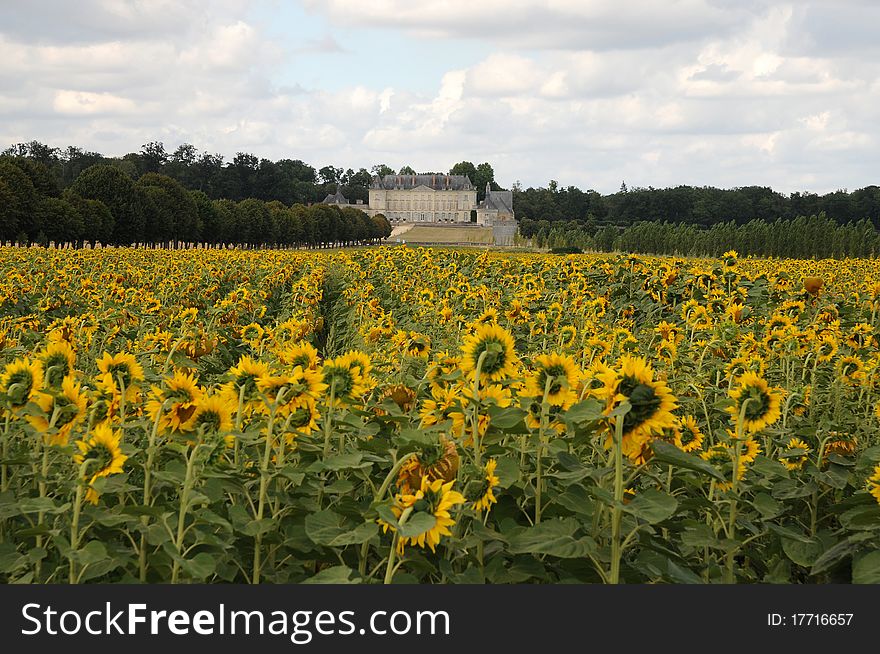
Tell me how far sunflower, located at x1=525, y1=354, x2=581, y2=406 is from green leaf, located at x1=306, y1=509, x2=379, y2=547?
0.78 meters

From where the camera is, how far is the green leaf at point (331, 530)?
2.32 m

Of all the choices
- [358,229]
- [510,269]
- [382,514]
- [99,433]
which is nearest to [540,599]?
[382,514]

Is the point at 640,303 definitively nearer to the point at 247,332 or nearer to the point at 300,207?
the point at 247,332

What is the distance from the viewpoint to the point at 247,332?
7242 millimetres

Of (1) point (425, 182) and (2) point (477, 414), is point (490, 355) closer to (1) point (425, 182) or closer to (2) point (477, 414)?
(2) point (477, 414)

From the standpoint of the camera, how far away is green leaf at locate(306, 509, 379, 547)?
2324mm

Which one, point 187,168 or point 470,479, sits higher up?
point 187,168

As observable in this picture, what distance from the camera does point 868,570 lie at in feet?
8.08

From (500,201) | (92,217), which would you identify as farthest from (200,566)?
(500,201)

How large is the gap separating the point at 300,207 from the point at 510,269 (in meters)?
74.8

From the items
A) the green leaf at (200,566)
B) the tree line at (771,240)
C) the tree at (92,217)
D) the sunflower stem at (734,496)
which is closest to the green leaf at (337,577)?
the green leaf at (200,566)

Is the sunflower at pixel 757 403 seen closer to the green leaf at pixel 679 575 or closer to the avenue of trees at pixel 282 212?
the green leaf at pixel 679 575

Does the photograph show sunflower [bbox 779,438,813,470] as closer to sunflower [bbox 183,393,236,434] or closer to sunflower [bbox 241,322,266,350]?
sunflower [bbox 183,393,236,434]

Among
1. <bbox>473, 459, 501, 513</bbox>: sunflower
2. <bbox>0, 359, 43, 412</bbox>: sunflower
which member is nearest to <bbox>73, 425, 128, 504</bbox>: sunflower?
<bbox>0, 359, 43, 412</bbox>: sunflower
